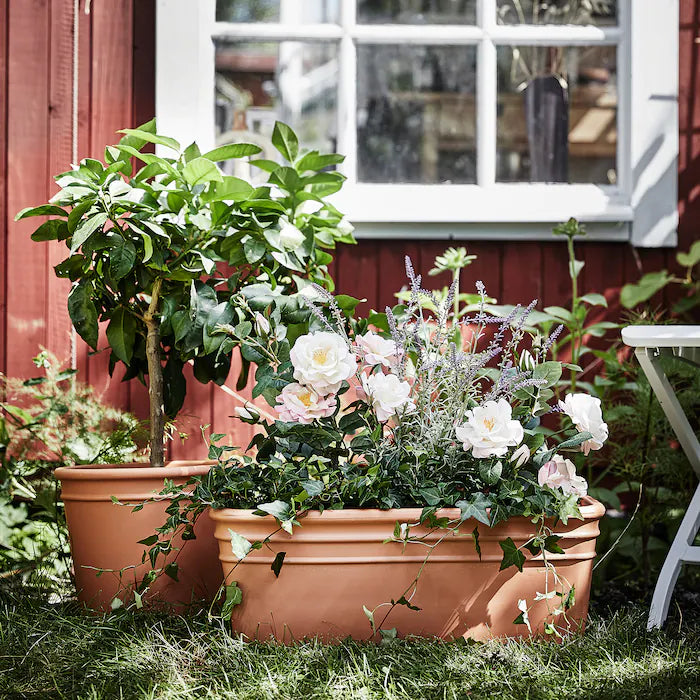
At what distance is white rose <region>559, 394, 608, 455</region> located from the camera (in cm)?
173

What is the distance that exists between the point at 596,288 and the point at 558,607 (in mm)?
1413

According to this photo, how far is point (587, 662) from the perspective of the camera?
1.55 m

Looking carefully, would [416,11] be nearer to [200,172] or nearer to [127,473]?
[200,172]

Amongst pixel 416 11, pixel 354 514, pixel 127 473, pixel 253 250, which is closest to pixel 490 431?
pixel 354 514

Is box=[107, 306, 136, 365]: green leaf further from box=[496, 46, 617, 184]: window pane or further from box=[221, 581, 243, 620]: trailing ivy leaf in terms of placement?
box=[496, 46, 617, 184]: window pane

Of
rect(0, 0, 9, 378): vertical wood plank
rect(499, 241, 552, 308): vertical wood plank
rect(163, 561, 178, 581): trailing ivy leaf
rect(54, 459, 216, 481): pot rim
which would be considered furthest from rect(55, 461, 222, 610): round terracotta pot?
rect(499, 241, 552, 308): vertical wood plank

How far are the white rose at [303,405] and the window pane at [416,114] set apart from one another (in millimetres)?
1435

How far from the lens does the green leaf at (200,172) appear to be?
1.90 metres

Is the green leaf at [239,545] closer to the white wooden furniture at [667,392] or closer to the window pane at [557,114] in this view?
the white wooden furniture at [667,392]

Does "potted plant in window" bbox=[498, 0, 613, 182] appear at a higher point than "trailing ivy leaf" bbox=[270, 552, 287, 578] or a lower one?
higher

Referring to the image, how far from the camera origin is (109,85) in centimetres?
275

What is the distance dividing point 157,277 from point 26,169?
1070 millimetres

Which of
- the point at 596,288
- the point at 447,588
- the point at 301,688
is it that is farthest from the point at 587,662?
the point at 596,288

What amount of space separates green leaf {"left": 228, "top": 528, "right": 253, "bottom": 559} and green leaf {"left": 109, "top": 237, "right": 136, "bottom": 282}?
25.1 inches
